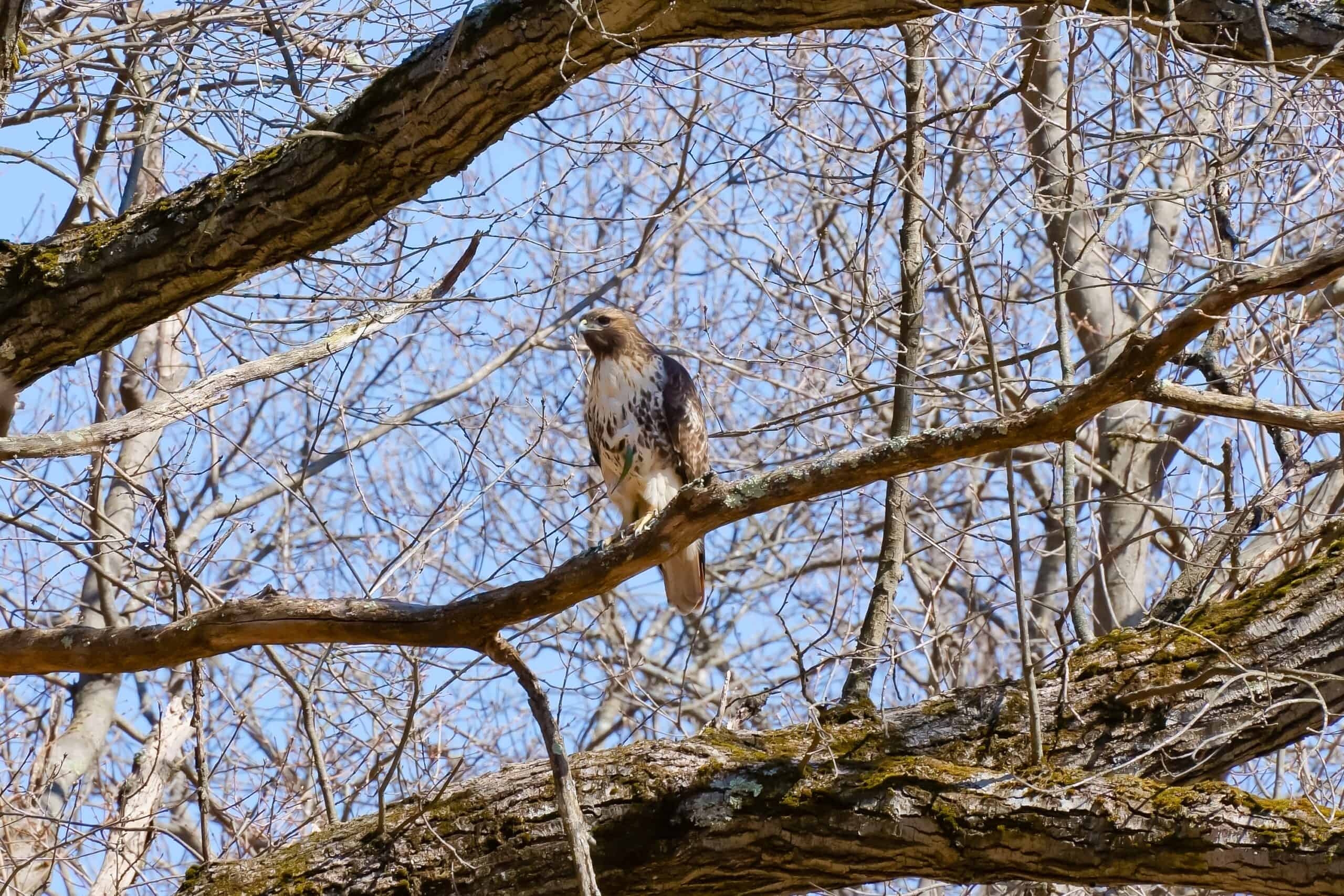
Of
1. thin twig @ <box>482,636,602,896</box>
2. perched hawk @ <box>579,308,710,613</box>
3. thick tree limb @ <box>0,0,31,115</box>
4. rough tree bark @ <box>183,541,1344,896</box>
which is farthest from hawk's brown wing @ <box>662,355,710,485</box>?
thick tree limb @ <box>0,0,31,115</box>

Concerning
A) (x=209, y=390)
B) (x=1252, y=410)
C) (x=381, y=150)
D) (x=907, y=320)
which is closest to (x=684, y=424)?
(x=907, y=320)

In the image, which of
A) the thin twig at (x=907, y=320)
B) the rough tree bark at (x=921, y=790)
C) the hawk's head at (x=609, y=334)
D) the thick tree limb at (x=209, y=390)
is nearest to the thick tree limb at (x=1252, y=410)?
the rough tree bark at (x=921, y=790)

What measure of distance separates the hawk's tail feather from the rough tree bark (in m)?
2.32

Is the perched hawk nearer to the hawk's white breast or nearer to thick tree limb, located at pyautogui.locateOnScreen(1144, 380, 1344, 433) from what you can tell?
the hawk's white breast

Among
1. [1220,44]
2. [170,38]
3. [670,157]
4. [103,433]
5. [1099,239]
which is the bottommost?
[103,433]

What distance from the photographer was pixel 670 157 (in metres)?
8.30

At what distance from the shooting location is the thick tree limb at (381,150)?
3.38 metres

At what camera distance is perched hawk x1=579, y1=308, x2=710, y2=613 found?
587 cm

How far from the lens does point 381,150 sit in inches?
137

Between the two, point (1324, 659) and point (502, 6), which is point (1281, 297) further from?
point (502, 6)

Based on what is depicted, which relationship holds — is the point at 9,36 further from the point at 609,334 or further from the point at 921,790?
the point at 921,790

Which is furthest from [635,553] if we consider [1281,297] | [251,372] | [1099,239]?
[1281,297]

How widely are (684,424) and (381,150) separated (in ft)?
8.63

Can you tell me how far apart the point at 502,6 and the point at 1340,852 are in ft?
9.07
